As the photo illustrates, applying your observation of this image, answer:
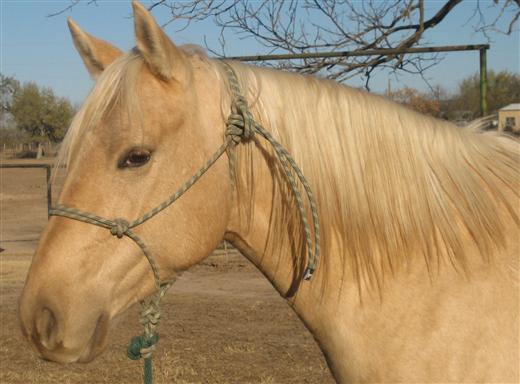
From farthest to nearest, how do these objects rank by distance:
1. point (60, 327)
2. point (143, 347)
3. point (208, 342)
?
point (208, 342) → point (143, 347) → point (60, 327)

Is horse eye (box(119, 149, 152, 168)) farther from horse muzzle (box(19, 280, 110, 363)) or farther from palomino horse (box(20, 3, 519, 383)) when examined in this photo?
horse muzzle (box(19, 280, 110, 363))

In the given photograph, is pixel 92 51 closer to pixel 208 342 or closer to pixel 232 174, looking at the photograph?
pixel 232 174

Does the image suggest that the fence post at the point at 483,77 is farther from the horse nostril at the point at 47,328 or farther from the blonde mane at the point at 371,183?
the horse nostril at the point at 47,328

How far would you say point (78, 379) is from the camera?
16.8 feet

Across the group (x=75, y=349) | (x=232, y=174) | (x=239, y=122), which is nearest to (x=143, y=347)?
(x=75, y=349)

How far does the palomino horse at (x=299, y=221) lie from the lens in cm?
180

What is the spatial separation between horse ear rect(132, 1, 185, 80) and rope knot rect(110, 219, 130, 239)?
1.62 feet

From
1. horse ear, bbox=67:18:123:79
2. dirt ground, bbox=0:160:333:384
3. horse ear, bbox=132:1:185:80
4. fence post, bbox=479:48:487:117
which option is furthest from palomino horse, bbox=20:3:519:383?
fence post, bbox=479:48:487:117

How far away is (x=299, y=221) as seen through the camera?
6.63ft

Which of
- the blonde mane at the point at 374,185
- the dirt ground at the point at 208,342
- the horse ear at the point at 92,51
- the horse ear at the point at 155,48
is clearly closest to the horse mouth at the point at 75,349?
the blonde mane at the point at 374,185

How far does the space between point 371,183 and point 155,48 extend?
0.86 metres

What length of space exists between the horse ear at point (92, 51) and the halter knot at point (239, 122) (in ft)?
1.92

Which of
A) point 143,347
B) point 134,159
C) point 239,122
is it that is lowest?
point 143,347

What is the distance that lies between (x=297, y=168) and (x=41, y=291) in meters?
0.91
